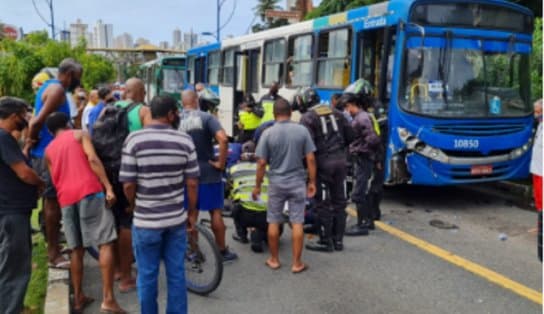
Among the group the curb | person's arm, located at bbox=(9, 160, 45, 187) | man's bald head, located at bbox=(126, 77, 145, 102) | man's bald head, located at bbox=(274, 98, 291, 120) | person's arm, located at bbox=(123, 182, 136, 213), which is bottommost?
the curb

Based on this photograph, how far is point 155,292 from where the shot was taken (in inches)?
150

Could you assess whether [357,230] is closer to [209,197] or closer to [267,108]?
[209,197]

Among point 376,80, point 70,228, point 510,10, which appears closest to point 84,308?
point 70,228

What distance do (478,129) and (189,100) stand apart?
4694 millimetres

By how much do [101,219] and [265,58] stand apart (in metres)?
8.89

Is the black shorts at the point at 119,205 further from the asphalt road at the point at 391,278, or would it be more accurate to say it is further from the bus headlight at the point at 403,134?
the bus headlight at the point at 403,134

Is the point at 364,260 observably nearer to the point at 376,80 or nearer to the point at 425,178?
the point at 425,178

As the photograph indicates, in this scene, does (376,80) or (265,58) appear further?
(265,58)

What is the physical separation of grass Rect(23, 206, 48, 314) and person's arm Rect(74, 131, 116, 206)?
1.18 m

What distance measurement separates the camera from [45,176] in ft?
16.6

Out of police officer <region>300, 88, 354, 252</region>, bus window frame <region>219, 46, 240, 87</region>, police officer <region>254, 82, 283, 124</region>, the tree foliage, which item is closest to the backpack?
police officer <region>300, 88, 354, 252</region>

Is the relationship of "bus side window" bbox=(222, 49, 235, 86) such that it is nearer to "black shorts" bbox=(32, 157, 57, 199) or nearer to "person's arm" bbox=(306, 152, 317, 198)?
"person's arm" bbox=(306, 152, 317, 198)

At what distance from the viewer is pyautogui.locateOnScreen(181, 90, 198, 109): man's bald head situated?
520 centimetres

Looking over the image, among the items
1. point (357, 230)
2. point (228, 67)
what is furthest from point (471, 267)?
point (228, 67)
